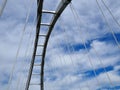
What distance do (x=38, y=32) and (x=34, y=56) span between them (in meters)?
8.13

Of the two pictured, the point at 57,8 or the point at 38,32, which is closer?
the point at 57,8

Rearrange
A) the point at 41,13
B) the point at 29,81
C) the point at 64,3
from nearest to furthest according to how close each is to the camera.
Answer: the point at 64,3
the point at 41,13
the point at 29,81

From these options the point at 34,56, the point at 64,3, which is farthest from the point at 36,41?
the point at 64,3

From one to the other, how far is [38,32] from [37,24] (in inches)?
104

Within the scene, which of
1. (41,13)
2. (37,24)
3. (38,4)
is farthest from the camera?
(37,24)

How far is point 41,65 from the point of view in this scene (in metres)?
39.8

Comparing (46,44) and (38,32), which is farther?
(46,44)

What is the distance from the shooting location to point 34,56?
36.9 metres

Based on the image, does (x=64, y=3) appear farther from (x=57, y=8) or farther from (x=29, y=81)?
(x=29, y=81)

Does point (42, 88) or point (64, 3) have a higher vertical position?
point (64, 3)

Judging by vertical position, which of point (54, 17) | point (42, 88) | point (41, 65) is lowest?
point (42, 88)

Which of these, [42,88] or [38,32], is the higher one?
[38,32]

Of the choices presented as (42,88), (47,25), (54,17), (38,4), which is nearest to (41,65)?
(42,88)

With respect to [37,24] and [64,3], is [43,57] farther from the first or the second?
[64,3]
